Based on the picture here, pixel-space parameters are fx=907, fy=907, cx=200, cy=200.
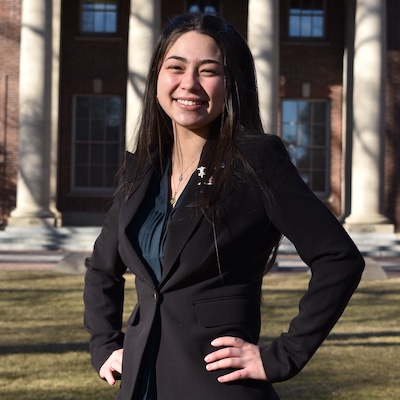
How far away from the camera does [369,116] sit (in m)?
23.2

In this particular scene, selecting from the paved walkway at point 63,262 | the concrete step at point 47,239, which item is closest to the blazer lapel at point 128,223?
the paved walkway at point 63,262

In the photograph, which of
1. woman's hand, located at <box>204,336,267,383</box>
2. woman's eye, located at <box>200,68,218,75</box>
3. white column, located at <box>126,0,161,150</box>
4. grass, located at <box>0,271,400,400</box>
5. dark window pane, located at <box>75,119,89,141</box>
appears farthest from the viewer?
dark window pane, located at <box>75,119,89,141</box>

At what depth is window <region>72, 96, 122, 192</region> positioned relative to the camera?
2714 cm

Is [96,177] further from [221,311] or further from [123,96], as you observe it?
[221,311]

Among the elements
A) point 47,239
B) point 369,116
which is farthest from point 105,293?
point 369,116

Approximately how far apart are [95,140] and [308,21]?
7.31 meters

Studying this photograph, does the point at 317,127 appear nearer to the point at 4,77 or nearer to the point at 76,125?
the point at 76,125

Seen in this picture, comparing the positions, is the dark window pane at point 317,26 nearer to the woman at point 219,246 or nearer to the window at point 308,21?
the window at point 308,21

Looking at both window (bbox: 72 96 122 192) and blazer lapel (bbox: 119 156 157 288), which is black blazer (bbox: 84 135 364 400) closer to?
blazer lapel (bbox: 119 156 157 288)

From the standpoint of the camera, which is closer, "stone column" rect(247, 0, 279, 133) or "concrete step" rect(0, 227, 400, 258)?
"concrete step" rect(0, 227, 400, 258)

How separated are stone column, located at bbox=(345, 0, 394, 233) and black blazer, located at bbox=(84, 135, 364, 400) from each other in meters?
20.9

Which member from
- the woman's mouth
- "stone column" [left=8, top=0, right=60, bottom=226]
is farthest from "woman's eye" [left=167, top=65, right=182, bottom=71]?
"stone column" [left=8, top=0, right=60, bottom=226]

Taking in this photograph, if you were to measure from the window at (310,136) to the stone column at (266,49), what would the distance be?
14.3ft

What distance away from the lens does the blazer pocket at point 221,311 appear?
8.09 ft
